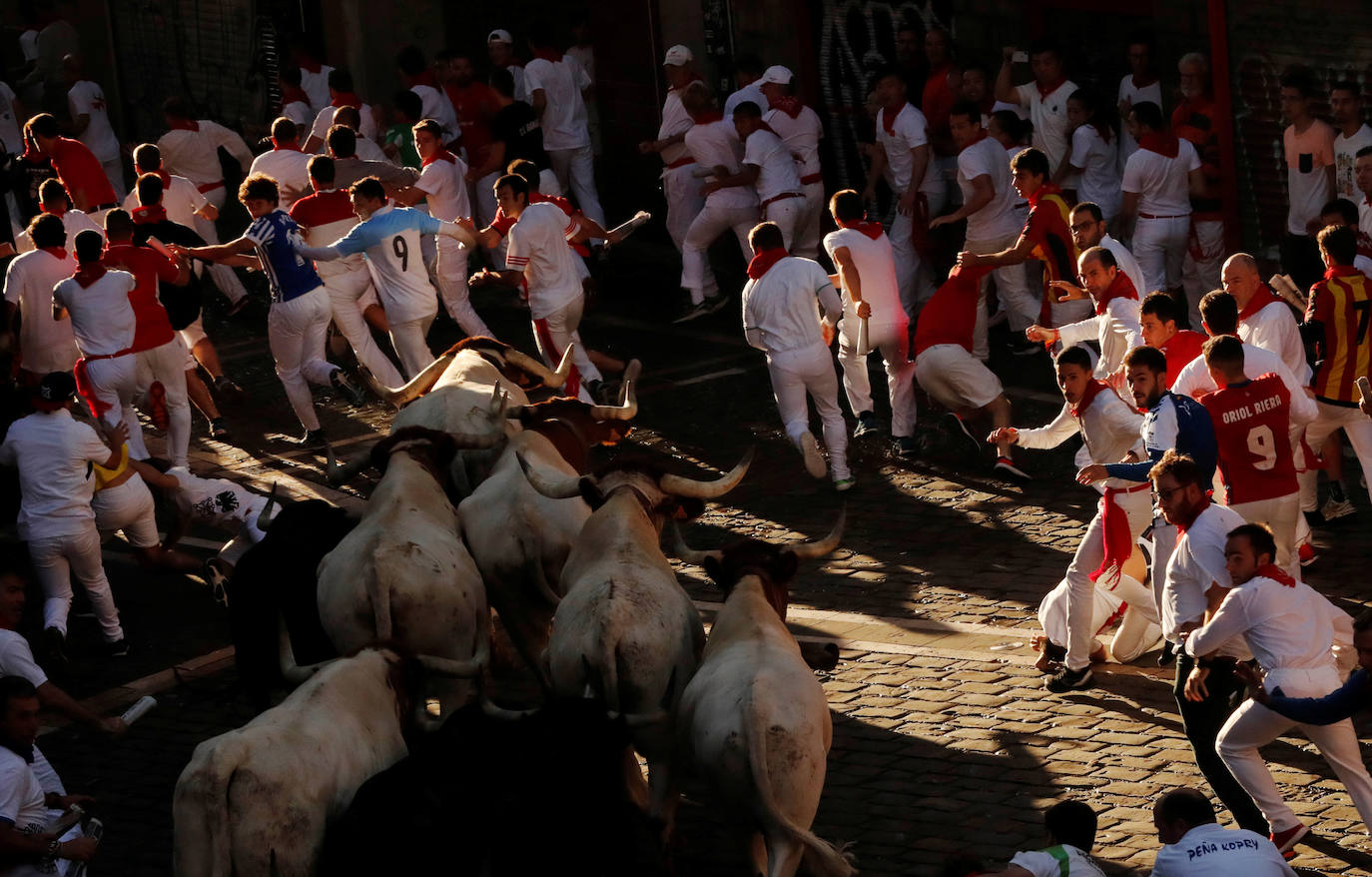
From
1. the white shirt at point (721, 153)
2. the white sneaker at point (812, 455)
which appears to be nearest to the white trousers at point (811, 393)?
the white sneaker at point (812, 455)

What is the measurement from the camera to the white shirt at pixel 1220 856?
697 cm

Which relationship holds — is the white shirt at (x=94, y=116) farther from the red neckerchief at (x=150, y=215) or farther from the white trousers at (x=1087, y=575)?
the white trousers at (x=1087, y=575)

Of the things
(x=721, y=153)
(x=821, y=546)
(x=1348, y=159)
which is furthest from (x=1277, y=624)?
(x=721, y=153)

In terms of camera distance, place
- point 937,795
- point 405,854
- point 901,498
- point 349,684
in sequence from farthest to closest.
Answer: point 901,498
point 937,795
point 349,684
point 405,854

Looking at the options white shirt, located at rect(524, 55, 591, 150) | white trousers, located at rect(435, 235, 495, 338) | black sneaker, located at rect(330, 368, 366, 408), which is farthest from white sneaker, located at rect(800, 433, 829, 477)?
white shirt, located at rect(524, 55, 591, 150)

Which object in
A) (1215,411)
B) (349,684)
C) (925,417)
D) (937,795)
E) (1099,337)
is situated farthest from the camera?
(925,417)

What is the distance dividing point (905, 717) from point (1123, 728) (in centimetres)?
115

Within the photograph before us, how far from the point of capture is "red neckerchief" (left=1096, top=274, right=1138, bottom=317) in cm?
1220

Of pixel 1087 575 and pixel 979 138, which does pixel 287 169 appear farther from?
pixel 1087 575

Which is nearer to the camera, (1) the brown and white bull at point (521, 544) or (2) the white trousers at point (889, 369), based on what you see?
(1) the brown and white bull at point (521, 544)

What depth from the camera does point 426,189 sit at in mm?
17938

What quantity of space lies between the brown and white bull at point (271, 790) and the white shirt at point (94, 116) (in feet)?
55.3

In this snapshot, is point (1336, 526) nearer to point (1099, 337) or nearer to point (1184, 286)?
point (1099, 337)

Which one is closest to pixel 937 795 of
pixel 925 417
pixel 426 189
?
pixel 925 417
